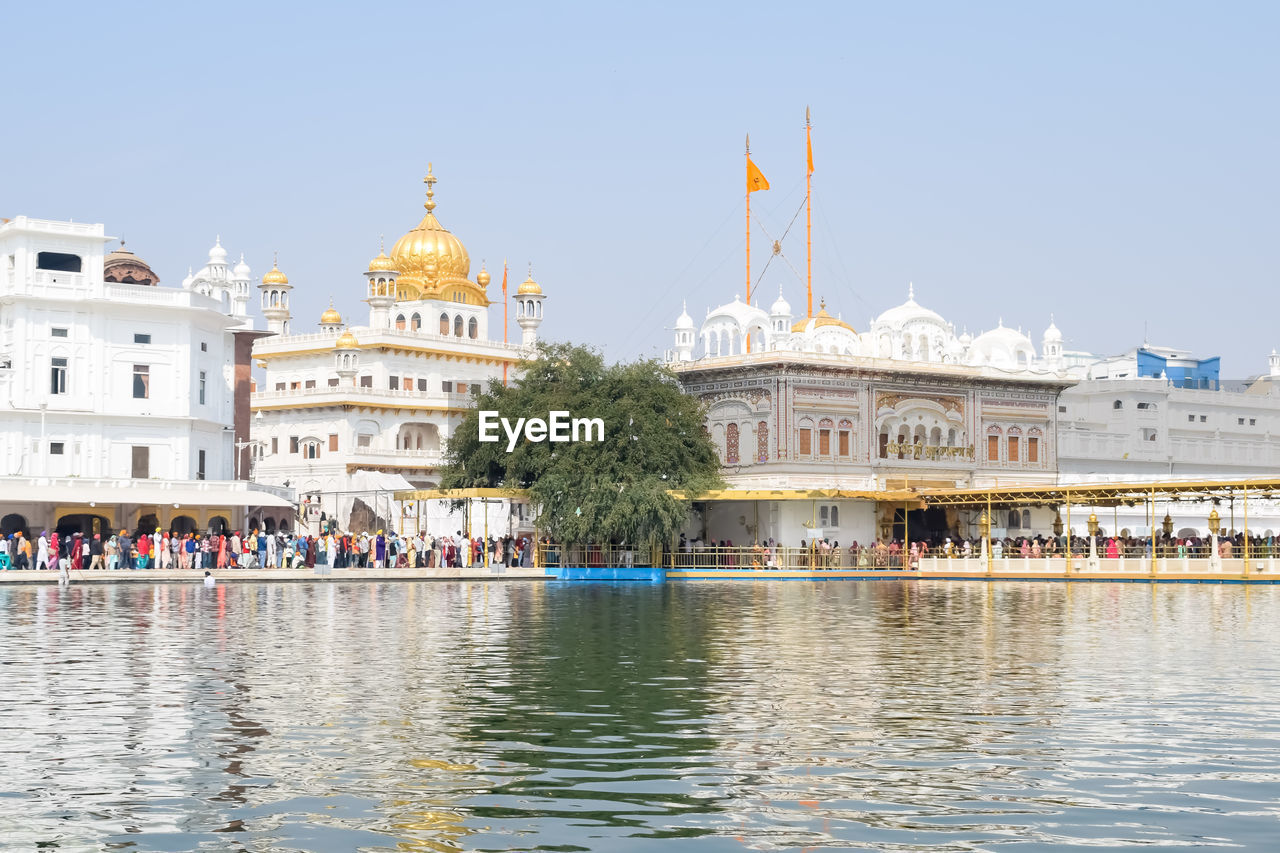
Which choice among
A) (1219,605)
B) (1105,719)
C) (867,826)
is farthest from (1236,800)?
(1219,605)

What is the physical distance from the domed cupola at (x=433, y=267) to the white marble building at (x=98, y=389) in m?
22.0

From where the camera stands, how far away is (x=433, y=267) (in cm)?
7950

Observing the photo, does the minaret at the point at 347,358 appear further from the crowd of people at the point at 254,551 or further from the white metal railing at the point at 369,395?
the crowd of people at the point at 254,551

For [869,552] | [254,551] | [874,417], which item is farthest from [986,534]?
[254,551]

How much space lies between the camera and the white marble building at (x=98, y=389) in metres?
52.6

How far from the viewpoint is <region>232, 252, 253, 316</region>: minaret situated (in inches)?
2775

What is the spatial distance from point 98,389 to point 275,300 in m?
27.7

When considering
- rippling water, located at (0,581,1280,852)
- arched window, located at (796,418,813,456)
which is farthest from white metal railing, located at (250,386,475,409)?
rippling water, located at (0,581,1280,852)

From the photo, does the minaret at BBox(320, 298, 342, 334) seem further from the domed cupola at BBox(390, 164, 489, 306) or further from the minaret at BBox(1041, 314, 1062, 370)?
the minaret at BBox(1041, 314, 1062, 370)

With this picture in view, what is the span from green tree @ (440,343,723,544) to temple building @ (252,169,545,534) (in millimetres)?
8633

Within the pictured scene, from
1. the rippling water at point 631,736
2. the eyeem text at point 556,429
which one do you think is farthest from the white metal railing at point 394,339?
the rippling water at point 631,736

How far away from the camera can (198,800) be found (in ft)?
38.3

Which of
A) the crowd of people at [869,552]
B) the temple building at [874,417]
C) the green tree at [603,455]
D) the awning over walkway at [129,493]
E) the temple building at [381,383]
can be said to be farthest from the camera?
the temple building at [381,383]

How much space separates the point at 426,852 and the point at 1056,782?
16.6 ft
